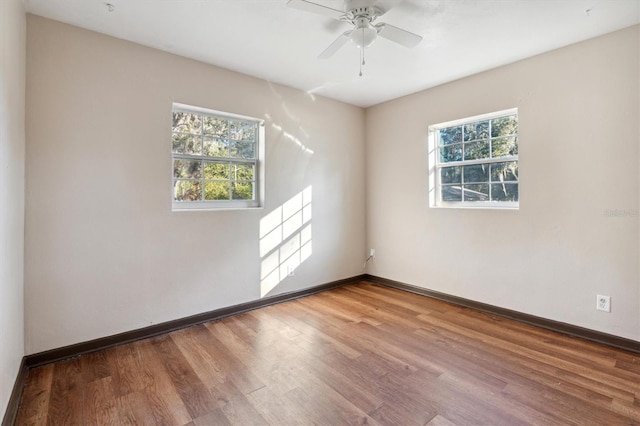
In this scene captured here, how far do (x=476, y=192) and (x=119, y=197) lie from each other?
364cm

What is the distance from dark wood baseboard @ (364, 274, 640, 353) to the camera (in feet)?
8.12

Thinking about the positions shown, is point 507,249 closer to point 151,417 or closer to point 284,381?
point 284,381

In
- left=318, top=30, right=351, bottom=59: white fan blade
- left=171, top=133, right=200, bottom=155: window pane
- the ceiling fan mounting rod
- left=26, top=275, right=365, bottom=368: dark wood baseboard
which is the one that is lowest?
left=26, top=275, right=365, bottom=368: dark wood baseboard

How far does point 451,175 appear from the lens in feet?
12.2

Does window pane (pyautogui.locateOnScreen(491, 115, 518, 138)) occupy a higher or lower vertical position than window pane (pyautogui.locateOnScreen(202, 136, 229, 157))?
higher

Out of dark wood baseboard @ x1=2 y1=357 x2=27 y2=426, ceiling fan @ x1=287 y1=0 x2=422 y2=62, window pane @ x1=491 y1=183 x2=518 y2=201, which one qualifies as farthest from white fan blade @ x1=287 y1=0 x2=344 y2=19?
dark wood baseboard @ x1=2 y1=357 x2=27 y2=426

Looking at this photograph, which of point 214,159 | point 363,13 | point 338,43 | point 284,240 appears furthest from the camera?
point 284,240

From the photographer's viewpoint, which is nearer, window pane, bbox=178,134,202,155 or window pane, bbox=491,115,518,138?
window pane, bbox=178,134,202,155

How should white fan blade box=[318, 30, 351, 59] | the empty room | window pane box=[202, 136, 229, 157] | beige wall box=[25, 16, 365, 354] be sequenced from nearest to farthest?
the empty room → white fan blade box=[318, 30, 351, 59] → beige wall box=[25, 16, 365, 354] → window pane box=[202, 136, 229, 157]

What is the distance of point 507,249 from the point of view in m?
3.15

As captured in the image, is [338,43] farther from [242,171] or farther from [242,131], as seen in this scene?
[242,171]

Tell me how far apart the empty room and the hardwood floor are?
2cm

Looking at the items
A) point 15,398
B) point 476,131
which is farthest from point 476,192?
point 15,398

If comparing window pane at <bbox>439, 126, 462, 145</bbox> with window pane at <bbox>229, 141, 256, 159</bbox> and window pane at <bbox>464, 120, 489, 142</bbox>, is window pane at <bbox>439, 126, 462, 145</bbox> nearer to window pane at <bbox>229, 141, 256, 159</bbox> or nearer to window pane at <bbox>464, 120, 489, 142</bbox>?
window pane at <bbox>464, 120, 489, 142</bbox>
